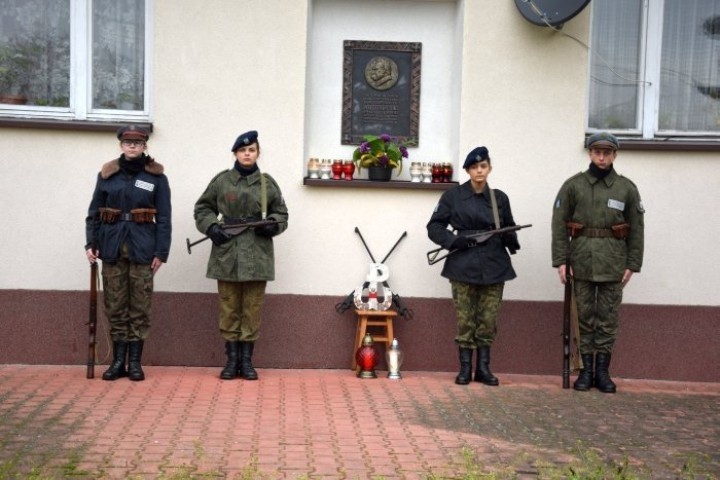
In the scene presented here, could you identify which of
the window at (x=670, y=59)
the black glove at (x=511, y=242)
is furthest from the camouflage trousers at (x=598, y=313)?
the window at (x=670, y=59)

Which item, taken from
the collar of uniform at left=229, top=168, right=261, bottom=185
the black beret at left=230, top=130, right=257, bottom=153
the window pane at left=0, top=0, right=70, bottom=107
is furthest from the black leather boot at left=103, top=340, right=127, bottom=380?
the window pane at left=0, top=0, right=70, bottom=107

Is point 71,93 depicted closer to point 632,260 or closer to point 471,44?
point 471,44

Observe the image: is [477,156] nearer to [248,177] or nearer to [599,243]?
[599,243]

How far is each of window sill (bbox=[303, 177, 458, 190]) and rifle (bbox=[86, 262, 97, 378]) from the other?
1.84 meters

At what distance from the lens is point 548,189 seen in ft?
29.8

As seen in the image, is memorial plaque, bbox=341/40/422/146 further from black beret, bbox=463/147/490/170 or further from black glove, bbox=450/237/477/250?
black glove, bbox=450/237/477/250

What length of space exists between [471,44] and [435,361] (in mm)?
2613

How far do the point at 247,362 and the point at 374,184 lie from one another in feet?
5.84

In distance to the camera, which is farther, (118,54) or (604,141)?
(118,54)

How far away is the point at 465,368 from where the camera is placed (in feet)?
28.1

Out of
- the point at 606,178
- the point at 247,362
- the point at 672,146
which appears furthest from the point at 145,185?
the point at 672,146

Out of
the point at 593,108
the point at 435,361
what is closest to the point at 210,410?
the point at 435,361

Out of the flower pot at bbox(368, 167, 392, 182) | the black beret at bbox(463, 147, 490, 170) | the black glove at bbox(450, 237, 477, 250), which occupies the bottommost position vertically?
the black glove at bbox(450, 237, 477, 250)

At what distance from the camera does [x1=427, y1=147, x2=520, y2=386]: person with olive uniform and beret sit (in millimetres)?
8445
